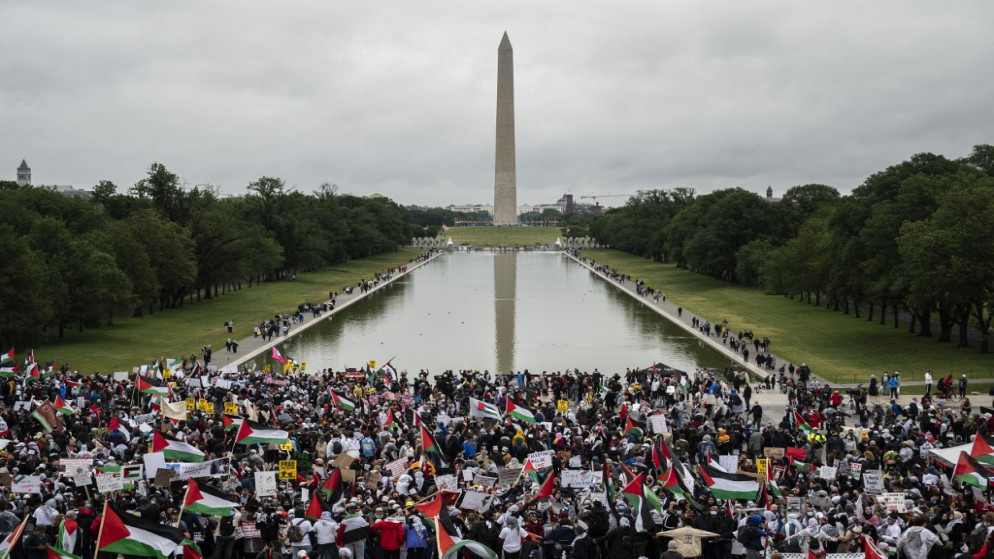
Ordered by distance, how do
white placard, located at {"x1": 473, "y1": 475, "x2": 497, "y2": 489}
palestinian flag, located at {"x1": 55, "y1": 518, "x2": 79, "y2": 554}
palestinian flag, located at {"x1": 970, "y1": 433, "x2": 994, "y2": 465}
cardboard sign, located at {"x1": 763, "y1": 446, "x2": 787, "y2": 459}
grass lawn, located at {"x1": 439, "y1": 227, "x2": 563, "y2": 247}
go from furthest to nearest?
grass lawn, located at {"x1": 439, "y1": 227, "x2": 563, "y2": 247}
cardboard sign, located at {"x1": 763, "y1": 446, "x2": 787, "y2": 459}
palestinian flag, located at {"x1": 970, "y1": 433, "x2": 994, "y2": 465}
white placard, located at {"x1": 473, "y1": 475, "x2": 497, "y2": 489}
palestinian flag, located at {"x1": 55, "y1": 518, "x2": 79, "y2": 554}

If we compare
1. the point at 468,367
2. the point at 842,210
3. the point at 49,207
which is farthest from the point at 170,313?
the point at 842,210

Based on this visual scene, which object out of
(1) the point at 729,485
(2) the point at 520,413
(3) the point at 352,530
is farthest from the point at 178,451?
(1) the point at 729,485

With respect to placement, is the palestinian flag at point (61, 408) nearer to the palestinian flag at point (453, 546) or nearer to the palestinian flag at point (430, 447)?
the palestinian flag at point (430, 447)

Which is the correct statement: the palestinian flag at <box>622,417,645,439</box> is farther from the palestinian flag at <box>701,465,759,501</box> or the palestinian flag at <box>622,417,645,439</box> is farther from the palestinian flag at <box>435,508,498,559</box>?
the palestinian flag at <box>435,508,498,559</box>

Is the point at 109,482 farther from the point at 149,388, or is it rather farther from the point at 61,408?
the point at 149,388

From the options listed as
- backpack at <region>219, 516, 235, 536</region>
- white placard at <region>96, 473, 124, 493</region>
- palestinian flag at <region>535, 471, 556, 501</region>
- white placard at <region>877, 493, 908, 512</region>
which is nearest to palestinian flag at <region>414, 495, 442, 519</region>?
palestinian flag at <region>535, 471, 556, 501</region>

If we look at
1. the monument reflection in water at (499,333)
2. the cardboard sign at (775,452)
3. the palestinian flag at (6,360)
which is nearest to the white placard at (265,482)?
the cardboard sign at (775,452)
